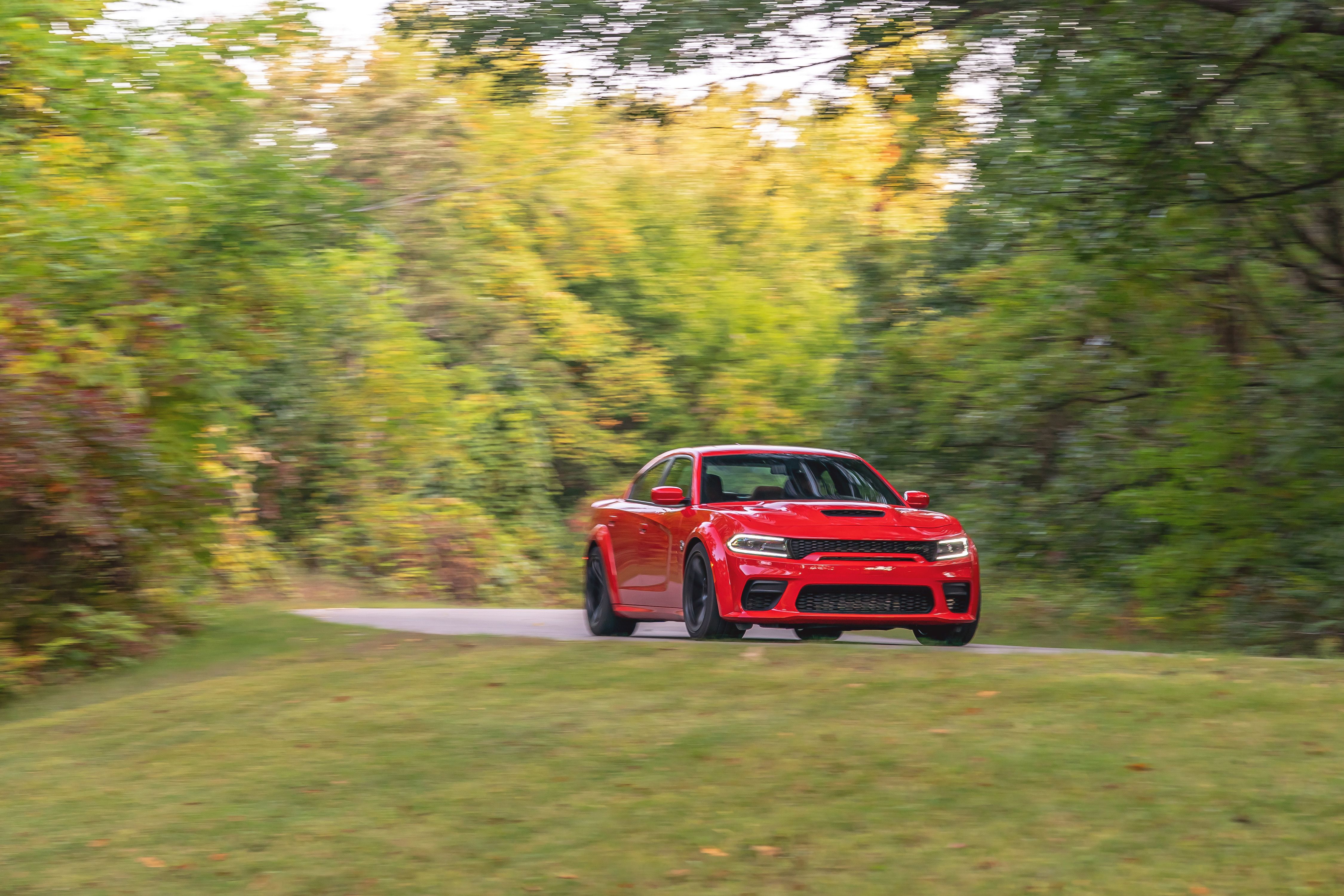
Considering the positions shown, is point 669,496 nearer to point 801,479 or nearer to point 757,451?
point 757,451

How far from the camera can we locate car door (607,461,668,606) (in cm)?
1342

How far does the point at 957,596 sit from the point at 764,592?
1.55 meters

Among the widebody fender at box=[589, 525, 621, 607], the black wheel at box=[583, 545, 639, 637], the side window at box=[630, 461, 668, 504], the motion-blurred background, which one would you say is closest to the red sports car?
the widebody fender at box=[589, 525, 621, 607]

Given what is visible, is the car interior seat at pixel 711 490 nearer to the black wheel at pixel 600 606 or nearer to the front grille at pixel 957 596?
the black wheel at pixel 600 606

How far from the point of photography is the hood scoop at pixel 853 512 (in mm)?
12320

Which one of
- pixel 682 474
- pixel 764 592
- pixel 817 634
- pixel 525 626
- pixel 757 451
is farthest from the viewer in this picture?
pixel 525 626

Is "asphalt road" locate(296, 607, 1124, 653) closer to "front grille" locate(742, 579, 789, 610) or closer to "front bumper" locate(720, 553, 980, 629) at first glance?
"front bumper" locate(720, 553, 980, 629)

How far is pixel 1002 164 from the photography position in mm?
13484

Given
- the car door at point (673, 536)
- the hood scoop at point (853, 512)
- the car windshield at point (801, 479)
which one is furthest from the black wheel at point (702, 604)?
the hood scoop at point (853, 512)

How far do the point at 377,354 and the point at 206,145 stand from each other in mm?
10999

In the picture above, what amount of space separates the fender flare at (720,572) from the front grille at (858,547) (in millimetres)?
485

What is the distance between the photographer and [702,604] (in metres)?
12.4

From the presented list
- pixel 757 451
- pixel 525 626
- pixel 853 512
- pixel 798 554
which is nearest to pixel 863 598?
pixel 798 554

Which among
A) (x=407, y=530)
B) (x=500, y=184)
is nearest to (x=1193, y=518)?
(x=407, y=530)
